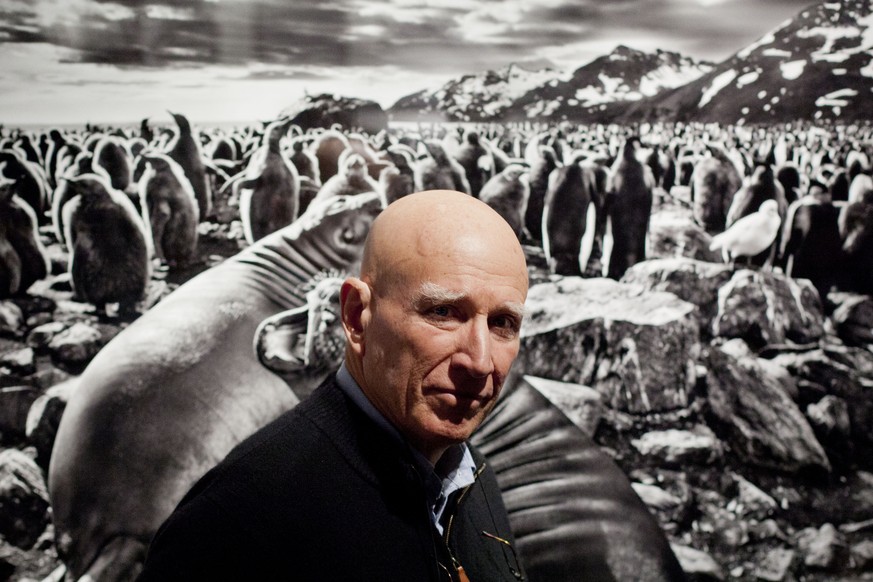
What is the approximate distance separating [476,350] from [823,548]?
2428 mm

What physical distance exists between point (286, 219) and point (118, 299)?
0.66 metres

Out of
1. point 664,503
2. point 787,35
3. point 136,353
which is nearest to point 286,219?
point 136,353

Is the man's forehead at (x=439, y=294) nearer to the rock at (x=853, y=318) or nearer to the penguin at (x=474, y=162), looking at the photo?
the penguin at (x=474, y=162)

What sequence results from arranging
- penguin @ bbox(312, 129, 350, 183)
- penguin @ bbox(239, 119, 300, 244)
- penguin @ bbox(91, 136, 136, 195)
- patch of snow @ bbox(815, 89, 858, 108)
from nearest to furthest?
1. penguin @ bbox(91, 136, 136, 195)
2. penguin @ bbox(239, 119, 300, 244)
3. penguin @ bbox(312, 129, 350, 183)
4. patch of snow @ bbox(815, 89, 858, 108)

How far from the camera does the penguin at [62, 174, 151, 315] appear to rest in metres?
2.18

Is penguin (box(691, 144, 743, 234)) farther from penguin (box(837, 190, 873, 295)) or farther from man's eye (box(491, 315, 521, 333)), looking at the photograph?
man's eye (box(491, 315, 521, 333))

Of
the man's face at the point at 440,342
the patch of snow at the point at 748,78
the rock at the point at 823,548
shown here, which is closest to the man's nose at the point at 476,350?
the man's face at the point at 440,342

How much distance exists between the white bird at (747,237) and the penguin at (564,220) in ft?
1.98

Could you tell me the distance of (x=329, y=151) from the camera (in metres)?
2.53

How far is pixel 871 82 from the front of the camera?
2936 millimetres

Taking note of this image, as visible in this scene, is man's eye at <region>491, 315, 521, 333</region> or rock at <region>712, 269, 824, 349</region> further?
rock at <region>712, 269, 824, 349</region>

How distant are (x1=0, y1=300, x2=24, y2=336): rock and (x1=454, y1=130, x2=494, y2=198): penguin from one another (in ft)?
5.68

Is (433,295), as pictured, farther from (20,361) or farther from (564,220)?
(564,220)

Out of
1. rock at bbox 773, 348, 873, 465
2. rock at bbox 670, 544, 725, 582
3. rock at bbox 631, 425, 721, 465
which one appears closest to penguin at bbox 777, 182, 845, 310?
rock at bbox 773, 348, 873, 465
